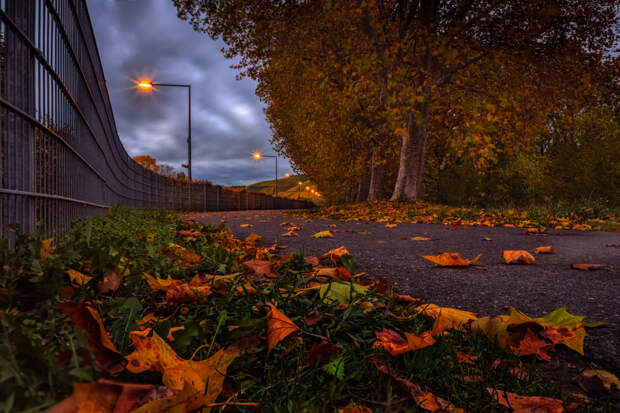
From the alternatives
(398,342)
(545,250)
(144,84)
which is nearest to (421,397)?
(398,342)

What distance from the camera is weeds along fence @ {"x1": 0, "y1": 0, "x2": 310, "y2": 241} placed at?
1.90 meters

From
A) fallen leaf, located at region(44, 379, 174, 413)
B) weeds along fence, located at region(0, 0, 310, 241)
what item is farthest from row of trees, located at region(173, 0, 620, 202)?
fallen leaf, located at region(44, 379, 174, 413)

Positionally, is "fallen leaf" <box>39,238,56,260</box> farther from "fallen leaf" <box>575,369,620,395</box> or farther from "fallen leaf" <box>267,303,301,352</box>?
"fallen leaf" <box>575,369,620,395</box>

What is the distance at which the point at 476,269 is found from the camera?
2.24 metres

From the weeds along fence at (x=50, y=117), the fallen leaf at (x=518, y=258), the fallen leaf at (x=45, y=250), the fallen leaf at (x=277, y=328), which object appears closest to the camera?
the fallen leaf at (x=277, y=328)

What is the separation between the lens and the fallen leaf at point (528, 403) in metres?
0.83

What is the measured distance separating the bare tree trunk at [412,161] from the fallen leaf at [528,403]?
10460 millimetres

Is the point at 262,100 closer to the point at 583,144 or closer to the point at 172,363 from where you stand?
the point at 583,144

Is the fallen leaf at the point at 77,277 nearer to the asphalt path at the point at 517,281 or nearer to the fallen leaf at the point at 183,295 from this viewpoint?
the fallen leaf at the point at 183,295

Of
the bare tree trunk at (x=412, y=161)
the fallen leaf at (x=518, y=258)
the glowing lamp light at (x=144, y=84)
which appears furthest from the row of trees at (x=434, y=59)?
the fallen leaf at (x=518, y=258)

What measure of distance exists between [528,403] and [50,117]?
337cm

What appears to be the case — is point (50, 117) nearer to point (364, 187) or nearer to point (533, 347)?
point (533, 347)

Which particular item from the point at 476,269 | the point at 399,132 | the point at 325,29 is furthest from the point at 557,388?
the point at 325,29

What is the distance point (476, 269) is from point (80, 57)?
4366mm
